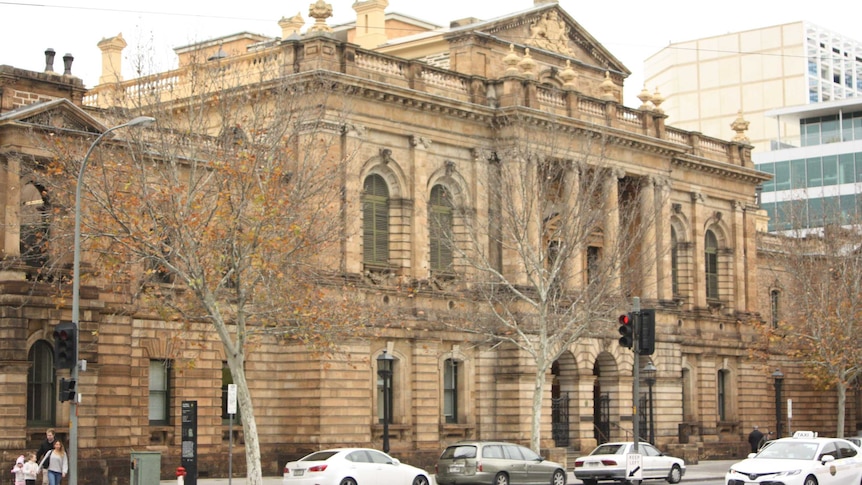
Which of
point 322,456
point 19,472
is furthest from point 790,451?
point 19,472

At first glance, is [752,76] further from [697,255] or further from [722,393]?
[697,255]

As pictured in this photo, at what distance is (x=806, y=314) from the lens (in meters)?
63.9

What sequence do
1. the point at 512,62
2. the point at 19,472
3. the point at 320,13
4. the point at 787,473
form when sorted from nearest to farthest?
the point at 787,473
the point at 19,472
the point at 320,13
the point at 512,62

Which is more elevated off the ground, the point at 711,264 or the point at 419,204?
the point at 419,204

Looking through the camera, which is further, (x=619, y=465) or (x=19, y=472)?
(x=619, y=465)

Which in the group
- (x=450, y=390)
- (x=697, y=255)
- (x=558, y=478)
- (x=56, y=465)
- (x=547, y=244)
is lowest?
(x=558, y=478)

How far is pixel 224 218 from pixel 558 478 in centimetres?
1320

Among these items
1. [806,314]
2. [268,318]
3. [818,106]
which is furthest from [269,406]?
[818,106]

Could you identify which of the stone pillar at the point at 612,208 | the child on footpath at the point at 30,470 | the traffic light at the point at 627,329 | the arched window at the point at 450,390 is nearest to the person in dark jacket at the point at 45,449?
the child on footpath at the point at 30,470

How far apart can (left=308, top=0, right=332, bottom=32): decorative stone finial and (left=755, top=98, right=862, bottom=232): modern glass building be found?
49.0m

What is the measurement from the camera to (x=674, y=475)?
4619cm

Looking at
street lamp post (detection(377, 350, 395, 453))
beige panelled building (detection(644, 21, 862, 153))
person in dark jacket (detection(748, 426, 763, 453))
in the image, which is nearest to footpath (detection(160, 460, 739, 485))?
person in dark jacket (detection(748, 426, 763, 453))

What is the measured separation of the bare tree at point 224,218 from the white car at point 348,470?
1.30 m

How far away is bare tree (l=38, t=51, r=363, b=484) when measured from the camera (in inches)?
1410
